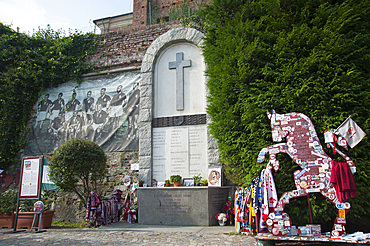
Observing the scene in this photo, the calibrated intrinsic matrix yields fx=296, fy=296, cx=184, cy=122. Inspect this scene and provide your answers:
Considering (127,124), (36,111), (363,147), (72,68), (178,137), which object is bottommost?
(363,147)

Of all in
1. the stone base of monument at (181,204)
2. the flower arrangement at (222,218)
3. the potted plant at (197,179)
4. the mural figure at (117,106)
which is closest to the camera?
the flower arrangement at (222,218)

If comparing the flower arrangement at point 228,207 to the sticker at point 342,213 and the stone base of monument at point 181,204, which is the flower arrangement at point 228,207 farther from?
the sticker at point 342,213

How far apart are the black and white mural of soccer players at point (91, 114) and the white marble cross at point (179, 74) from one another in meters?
1.90

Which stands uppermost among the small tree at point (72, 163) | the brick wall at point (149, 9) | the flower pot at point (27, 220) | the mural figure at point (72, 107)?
the brick wall at point (149, 9)

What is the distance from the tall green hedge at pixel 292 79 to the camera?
488cm

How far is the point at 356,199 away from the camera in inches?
185

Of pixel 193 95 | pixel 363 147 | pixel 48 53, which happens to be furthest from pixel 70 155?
pixel 363 147

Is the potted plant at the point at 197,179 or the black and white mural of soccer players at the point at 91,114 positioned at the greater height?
the black and white mural of soccer players at the point at 91,114

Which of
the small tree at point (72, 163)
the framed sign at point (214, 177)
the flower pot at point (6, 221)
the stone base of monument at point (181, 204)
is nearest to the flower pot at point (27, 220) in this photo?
the flower pot at point (6, 221)

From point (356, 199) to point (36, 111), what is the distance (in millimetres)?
10827

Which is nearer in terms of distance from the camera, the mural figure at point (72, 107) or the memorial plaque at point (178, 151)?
the memorial plaque at point (178, 151)

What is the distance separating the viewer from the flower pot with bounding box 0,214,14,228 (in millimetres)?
7984

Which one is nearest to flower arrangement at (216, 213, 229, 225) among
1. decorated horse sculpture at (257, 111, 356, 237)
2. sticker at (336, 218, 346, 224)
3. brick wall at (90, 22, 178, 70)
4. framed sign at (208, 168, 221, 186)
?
framed sign at (208, 168, 221, 186)

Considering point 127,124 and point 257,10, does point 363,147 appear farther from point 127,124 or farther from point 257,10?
point 127,124
